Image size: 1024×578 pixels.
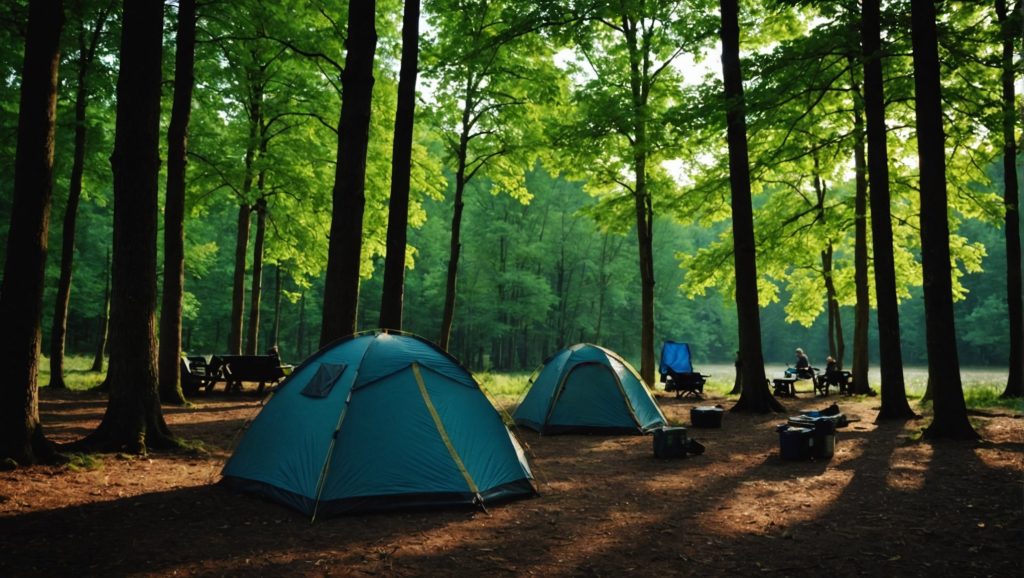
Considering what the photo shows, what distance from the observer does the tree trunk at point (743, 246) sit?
13633 millimetres

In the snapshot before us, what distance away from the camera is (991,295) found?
4856cm

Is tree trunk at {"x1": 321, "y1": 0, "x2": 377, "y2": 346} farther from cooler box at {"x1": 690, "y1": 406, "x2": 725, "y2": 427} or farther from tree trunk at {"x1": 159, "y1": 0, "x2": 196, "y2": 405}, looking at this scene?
cooler box at {"x1": 690, "y1": 406, "x2": 725, "y2": 427}

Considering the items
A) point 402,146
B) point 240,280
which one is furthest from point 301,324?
point 402,146

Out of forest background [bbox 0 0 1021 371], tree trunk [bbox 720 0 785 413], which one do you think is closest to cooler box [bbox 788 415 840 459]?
tree trunk [bbox 720 0 785 413]

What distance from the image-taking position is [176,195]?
11797 mm

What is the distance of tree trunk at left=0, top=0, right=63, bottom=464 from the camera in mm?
6801

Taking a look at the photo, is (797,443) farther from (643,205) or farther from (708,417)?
(643,205)

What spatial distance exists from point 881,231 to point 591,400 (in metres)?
6.81

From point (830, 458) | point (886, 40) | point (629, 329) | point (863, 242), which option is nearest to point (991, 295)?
point (629, 329)

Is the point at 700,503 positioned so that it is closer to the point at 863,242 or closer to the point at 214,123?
the point at 863,242

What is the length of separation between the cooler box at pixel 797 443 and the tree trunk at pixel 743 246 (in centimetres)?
496

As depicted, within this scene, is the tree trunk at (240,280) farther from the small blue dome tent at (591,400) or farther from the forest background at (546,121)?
the small blue dome tent at (591,400)

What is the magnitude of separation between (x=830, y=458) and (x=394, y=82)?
13792 mm

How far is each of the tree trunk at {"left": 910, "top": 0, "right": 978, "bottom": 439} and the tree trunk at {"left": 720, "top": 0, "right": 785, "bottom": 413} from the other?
4.08m
